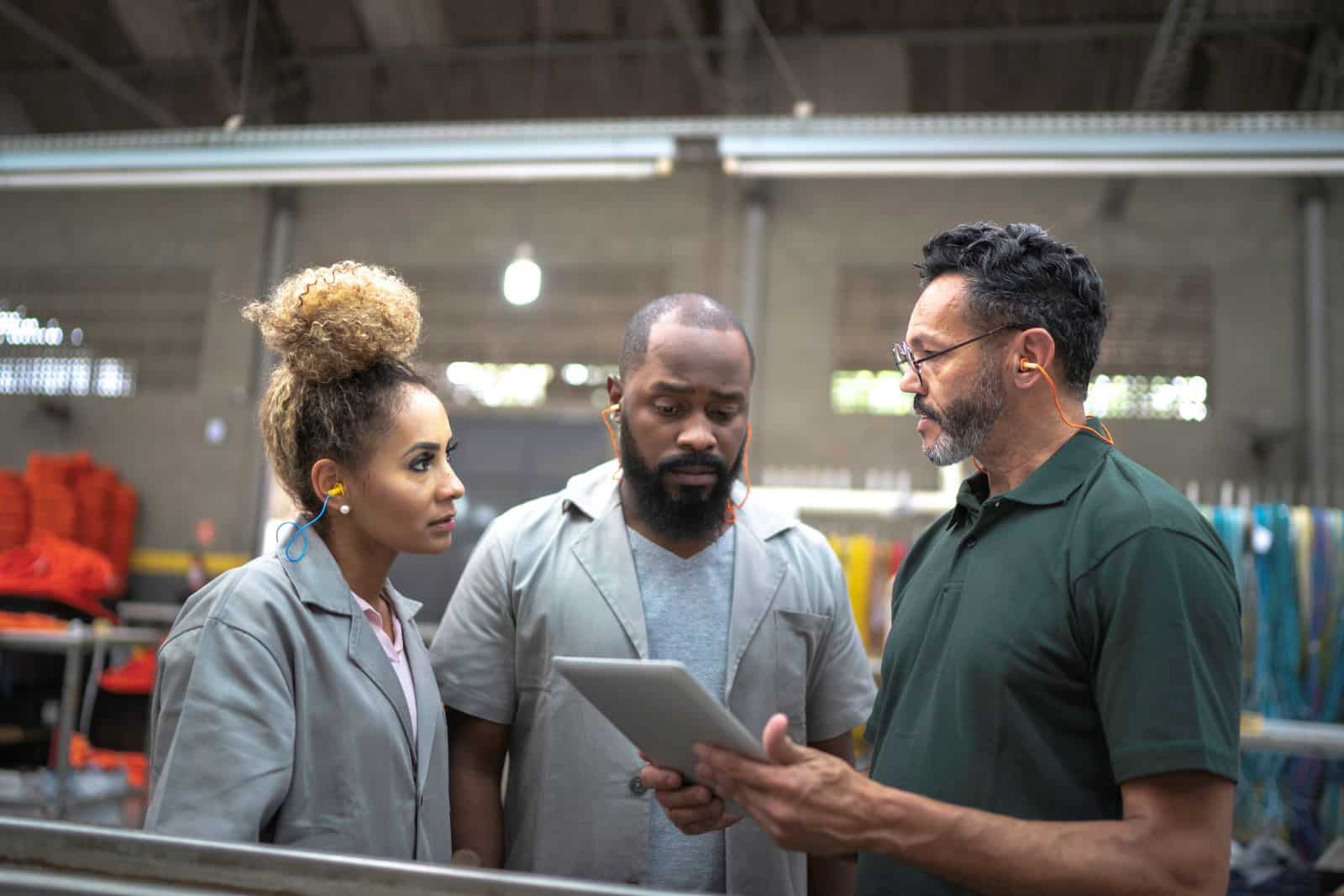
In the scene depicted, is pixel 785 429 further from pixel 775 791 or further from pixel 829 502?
pixel 775 791

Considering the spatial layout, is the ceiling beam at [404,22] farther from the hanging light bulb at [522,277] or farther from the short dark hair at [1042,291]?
the short dark hair at [1042,291]

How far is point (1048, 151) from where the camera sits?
13.9 ft

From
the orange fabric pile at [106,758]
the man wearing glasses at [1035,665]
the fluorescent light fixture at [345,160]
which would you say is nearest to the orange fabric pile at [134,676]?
the orange fabric pile at [106,758]

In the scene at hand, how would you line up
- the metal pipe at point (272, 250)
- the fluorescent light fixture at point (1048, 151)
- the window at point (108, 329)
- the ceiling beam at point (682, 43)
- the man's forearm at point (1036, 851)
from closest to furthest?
the man's forearm at point (1036, 851)
the fluorescent light fixture at point (1048, 151)
the ceiling beam at point (682, 43)
the metal pipe at point (272, 250)
the window at point (108, 329)

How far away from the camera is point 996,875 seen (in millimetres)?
1220

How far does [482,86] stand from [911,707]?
803cm

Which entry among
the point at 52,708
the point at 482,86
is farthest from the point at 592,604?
the point at 482,86

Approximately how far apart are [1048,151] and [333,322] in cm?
341

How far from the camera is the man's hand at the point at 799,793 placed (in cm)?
125

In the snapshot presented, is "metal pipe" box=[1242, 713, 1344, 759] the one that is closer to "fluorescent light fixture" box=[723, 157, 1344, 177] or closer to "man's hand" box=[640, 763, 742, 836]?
"fluorescent light fixture" box=[723, 157, 1344, 177]

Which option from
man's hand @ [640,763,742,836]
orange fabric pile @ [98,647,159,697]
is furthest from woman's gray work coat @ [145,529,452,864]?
orange fabric pile @ [98,647,159,697]

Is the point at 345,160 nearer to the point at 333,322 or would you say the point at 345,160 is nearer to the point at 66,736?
the point at 66,736

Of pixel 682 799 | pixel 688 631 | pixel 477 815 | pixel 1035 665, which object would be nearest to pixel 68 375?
pixel 477 815

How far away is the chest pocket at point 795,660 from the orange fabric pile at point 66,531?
586 cm
